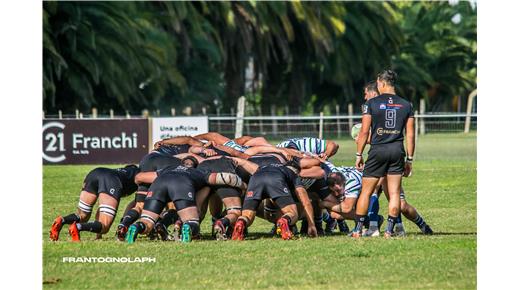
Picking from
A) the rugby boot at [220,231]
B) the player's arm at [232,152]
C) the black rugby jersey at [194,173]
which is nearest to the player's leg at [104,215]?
the black rugby jersey at [194,173]

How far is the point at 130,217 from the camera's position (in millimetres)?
15047

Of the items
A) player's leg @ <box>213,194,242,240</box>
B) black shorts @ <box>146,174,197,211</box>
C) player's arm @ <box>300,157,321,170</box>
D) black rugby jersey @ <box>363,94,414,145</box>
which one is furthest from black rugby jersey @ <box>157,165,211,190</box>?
Result: black rugby jersey @ <box>363,94,414,145</box>

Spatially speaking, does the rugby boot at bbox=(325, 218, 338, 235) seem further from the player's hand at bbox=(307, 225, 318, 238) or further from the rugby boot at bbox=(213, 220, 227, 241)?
the rugby boot at bbox=(213, 220, 227, 241)

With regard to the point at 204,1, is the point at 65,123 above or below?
below

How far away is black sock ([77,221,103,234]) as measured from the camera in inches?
589

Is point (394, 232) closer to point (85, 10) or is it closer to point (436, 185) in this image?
point (436, 185)

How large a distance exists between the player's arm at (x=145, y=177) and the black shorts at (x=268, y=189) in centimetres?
121

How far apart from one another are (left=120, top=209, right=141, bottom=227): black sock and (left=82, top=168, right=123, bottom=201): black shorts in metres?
0.46

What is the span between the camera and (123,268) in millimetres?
12461

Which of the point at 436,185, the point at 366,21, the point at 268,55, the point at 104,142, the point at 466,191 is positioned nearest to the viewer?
the point at 466,191

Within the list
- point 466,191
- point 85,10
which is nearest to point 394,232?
point 466,191

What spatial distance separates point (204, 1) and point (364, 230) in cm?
4195

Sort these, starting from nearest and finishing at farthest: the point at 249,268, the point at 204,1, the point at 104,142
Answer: the point at 249,268
the point at 104,142
the point at 204,1

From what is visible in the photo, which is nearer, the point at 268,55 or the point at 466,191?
the point at 466,191
